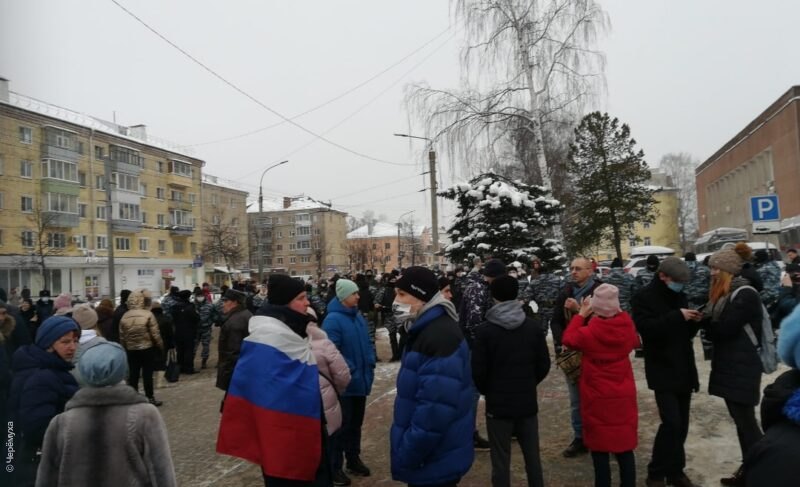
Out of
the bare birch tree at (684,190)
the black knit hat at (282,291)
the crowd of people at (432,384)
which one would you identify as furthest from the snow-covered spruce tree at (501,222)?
the bare birch tree at (684,190)

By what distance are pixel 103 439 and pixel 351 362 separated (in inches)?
109

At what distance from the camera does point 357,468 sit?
5250 mm

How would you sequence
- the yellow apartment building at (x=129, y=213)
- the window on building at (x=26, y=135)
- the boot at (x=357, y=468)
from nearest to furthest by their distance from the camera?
1. the window on building at (x=26, y=135)
2. the boot at (x=357, y=468)
3. the yellow apartment building at (x=129, y=213)

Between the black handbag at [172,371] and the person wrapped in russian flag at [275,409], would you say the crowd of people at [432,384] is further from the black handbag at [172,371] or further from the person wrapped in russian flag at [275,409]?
the black handbag at [172,371]

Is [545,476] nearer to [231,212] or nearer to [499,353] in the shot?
[499,353]

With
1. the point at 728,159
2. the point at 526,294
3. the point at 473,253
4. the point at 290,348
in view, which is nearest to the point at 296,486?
the point at 290,348

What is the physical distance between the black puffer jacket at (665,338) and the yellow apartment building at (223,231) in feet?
183

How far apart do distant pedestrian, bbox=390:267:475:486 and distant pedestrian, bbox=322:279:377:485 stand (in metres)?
1.95

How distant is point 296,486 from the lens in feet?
9.55

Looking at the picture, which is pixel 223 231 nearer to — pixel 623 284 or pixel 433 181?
pixel 433 181

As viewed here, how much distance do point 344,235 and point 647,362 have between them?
95693mm

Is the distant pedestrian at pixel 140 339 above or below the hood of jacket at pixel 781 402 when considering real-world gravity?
below

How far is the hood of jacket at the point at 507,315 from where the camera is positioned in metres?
4.02

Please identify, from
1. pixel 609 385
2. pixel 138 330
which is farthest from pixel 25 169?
pixel 138 330
